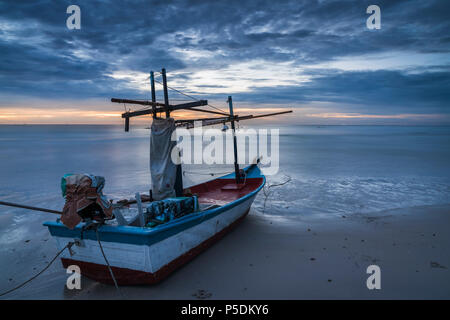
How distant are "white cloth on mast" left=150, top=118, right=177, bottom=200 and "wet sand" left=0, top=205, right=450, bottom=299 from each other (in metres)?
2.23

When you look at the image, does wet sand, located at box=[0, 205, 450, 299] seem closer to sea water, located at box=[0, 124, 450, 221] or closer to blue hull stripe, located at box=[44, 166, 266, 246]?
blue hull stripe, located at box=[44, 166, 266, 246]

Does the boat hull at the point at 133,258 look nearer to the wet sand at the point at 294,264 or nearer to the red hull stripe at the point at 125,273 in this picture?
the red hull stripe at the point at 125,273

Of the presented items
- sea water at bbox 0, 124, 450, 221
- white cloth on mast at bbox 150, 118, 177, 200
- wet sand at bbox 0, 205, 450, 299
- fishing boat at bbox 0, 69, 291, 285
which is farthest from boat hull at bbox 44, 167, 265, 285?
sea water at bbox 0, 124, 450, 221

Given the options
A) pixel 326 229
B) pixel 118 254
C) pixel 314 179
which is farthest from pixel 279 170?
pixel 118 254

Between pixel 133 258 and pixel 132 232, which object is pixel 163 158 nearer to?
pixel 132 232

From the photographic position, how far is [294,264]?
6691 millimetres

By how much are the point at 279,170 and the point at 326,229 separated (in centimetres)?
1225

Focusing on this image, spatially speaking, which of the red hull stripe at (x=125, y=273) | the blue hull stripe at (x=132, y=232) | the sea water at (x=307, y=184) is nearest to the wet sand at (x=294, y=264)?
the red hull stripe at (x=125, y=273)

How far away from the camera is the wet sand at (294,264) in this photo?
5711 millimetres

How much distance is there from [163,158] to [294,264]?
470 centimetres

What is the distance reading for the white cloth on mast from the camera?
8023 mm

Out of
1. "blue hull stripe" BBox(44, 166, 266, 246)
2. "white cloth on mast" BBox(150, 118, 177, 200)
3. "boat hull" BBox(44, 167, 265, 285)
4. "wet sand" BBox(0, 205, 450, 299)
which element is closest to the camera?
"blue hull stripe" BBox(44, 166, 266, 246)

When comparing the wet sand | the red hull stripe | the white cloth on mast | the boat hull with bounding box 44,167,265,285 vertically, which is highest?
the white cloth on mast
